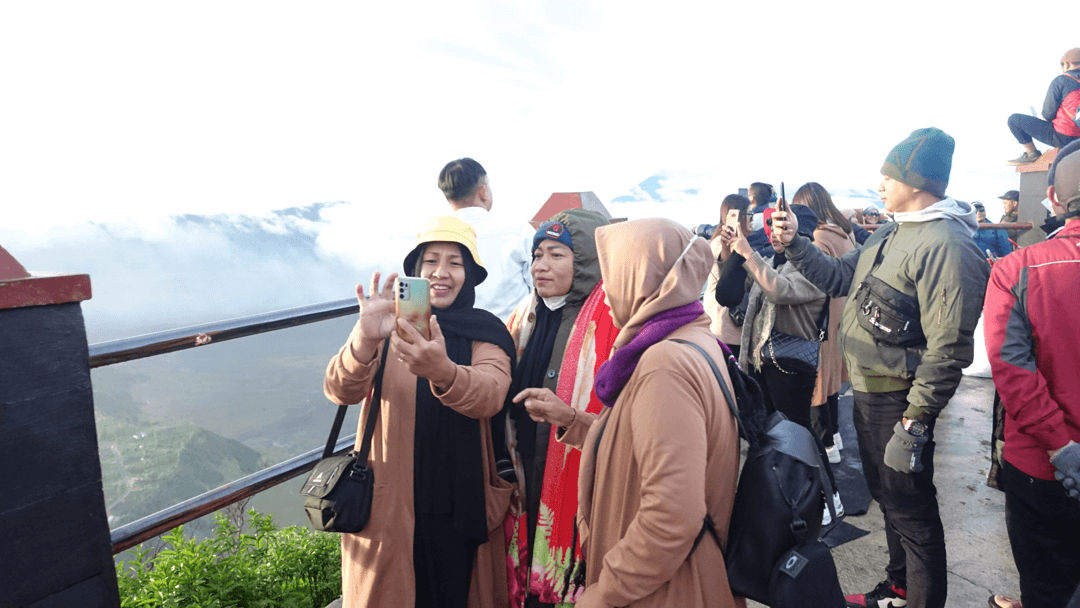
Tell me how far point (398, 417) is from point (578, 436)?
639mm

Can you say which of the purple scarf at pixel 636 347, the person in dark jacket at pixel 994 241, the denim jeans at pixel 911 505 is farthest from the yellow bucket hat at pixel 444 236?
the person in dark jacket at pixel 994 241

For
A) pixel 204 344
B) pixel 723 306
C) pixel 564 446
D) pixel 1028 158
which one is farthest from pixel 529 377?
pixel 1028 158

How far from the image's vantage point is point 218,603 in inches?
99.6

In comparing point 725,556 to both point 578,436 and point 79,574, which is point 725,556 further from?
point 79,574

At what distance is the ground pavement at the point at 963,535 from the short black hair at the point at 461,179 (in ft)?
9.50

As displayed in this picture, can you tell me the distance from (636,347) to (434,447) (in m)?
0.93

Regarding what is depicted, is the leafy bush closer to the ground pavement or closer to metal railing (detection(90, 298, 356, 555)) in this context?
metal railing (detection(90, 298, 356, 555))

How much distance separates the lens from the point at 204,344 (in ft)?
7.32

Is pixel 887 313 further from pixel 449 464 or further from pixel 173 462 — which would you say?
pixel 173 462

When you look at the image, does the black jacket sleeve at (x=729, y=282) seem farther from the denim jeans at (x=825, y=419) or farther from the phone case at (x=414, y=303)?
the phone case at (x=414, y=303)

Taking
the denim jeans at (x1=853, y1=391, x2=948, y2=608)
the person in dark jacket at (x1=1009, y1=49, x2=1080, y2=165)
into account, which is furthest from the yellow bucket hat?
the person in dark jacket at (x1=1009, y1=49, x2=1080, y2=165)

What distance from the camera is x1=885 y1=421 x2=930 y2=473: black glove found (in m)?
2.37

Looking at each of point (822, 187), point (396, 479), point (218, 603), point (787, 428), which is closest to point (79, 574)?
point (218, 603)

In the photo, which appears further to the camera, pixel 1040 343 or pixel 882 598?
pixel 882 598
